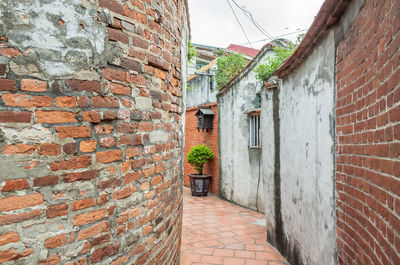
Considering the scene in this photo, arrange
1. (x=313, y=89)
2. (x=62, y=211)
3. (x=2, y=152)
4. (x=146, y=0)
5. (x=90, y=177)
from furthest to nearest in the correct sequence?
(x=313, y=89) < (x=146, y=0) < (x=90, y=177) < (x=62, y=211) < (x=2, y=152)

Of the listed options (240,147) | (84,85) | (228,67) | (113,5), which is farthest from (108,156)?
(228,67)

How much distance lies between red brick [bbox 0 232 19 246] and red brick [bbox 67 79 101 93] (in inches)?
27.7

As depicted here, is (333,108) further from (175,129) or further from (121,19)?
(121,19)

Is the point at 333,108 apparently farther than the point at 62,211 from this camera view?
Yes

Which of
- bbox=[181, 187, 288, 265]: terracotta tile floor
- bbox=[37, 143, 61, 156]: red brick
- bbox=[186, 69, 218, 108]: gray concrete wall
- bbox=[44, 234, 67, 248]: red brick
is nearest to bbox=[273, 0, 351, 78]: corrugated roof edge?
bbox=[37, 143, 61, 156]: red brick

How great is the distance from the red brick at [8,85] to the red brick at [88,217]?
26.1 inches

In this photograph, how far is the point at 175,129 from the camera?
2.41 m

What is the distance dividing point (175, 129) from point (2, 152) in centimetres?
135

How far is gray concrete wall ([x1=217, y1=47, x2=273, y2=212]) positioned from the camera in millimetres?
6500

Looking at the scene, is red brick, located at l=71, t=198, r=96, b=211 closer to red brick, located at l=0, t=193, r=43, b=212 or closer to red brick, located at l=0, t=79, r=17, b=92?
red brick, located at l=0, t=193, r=43, b=212

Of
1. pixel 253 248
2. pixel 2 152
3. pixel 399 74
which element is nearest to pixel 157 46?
pixel 2 152

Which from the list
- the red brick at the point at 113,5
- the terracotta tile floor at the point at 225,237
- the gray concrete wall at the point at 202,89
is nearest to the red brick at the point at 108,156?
the red brick at the point at 113,5

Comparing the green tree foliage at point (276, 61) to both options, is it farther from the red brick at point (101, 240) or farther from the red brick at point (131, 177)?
the red brick at point (101, 240)

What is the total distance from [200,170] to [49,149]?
7.27m
